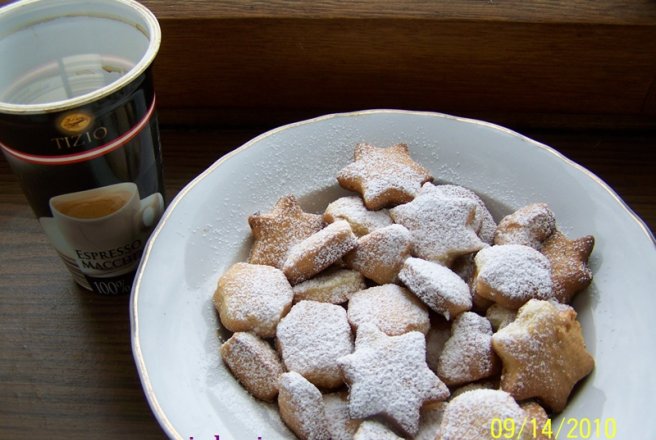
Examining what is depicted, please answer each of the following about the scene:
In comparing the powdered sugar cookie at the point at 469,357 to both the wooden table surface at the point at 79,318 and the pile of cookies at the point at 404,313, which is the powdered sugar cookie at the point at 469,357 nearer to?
the pile of cookies at the point at 404,313

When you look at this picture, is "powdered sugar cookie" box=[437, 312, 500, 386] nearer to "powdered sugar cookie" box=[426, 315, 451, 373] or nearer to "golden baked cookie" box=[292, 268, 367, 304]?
"powdered sugar cookie" box=[426, 315, 451, 373]

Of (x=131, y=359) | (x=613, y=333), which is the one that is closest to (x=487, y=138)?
(x=613, y=333)

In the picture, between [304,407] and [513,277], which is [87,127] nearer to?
[304,407]

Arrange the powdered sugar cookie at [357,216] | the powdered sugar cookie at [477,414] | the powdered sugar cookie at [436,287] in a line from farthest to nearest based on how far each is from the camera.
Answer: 1. the powdered sugar cookie at [357,216]
2. the powdered sugar cookie at [436,287]
3. the powdered sugar cookie at [477,414]

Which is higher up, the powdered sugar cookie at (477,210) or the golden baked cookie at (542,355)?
the powdered sugar cookie at (477,210)

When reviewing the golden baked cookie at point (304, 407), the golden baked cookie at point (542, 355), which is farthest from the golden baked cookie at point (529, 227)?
the golden baked cookie at point (304, 407)

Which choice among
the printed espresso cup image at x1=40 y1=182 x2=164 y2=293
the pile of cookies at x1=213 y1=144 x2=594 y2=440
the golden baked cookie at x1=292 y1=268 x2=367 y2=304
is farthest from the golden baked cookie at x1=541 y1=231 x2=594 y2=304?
the printed espresso cup image at x1=40 y1=182 x2=164 y2=293

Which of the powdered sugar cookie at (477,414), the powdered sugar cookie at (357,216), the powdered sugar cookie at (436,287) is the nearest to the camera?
the powdered sugar cookie at (477,414)

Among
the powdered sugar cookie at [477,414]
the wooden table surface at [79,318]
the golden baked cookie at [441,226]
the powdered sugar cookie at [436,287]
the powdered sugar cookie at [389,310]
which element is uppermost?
the golden baked cookie at [441,226]

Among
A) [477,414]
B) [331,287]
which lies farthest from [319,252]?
[477,414]
